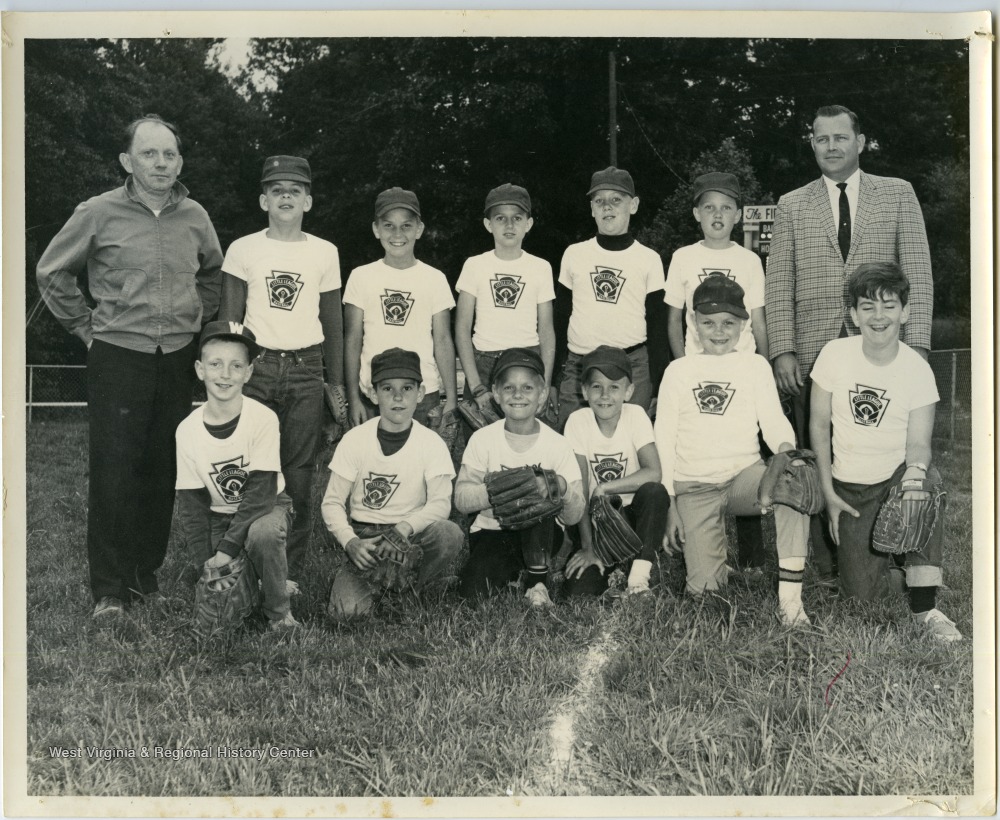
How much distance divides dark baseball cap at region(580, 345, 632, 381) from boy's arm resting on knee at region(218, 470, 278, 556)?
153 centimetres

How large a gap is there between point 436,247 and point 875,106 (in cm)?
218

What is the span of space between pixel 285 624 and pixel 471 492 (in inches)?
39.6

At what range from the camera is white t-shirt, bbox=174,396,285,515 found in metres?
4.30

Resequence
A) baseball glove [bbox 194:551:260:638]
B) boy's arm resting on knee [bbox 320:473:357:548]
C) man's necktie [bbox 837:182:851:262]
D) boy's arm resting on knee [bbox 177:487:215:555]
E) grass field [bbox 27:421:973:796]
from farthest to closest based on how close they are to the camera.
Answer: man's necktie [bbox 837:182:851:262]
boy's arm resting on knee [bbox 177:487:215:555]
boy's arm resting on knee [bbox 320:473:357:548]
baseball glove [bbox 194:551:260:638]
grass field [bbox 27:421:973:796]

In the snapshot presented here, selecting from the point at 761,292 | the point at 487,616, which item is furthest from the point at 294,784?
the point at 761,292

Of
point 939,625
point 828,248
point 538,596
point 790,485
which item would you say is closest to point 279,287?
→ point 538,596

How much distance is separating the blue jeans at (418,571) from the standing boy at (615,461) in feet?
1.92

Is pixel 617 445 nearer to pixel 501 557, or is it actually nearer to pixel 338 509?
pixel 501 557

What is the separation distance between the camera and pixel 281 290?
4422mm

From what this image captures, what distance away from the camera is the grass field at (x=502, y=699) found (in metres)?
3.66

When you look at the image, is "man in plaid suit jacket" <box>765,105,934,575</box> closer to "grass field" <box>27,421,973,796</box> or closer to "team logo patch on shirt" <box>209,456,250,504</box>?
"grass field" <box>27,421,973,796</box>

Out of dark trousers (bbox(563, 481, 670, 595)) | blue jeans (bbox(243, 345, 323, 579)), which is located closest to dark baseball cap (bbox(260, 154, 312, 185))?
blue jeans (bbox(243, 345, 323, 579))

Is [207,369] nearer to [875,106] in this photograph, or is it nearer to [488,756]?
[488,756]

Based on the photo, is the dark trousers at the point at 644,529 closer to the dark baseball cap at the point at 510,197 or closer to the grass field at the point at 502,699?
the grass field at the point at 502,699
